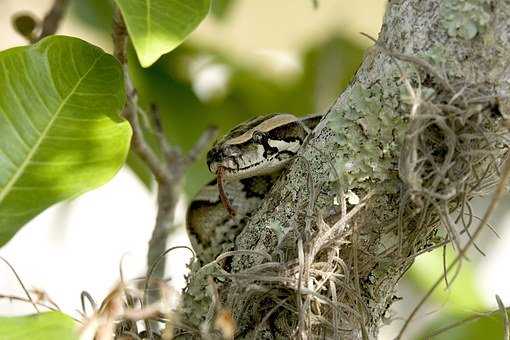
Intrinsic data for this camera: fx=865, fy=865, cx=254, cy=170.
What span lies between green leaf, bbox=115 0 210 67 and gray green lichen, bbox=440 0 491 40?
35 cm

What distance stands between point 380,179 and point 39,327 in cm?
50

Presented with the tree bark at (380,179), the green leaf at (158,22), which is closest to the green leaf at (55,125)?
the green leaf at (158,22)

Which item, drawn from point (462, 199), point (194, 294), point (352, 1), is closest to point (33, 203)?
point (194, 294)

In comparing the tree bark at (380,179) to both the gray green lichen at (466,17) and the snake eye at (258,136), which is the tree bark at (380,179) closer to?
the gray green lichen at (466,17)

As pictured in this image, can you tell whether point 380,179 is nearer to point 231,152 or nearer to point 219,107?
point 231,152

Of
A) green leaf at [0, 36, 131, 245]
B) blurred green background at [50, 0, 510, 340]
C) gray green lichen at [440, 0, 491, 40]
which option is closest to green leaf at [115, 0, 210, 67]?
green leaf at [0, 36, 131, 245]

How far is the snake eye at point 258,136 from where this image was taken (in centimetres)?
163

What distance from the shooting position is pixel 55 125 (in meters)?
1.32

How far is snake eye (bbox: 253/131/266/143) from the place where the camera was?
1.63 m

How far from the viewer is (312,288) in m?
1.24

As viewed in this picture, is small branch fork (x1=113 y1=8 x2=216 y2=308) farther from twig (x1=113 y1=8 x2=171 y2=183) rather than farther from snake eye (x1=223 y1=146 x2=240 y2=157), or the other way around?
snake eye (x1=223 y1=146 x2=240 y2=157)

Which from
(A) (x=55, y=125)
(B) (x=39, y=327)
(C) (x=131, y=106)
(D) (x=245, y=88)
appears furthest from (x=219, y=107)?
(B) (x=39, y=327)

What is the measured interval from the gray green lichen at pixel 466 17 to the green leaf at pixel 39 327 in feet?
2.04

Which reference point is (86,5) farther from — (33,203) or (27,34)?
(33,203)
